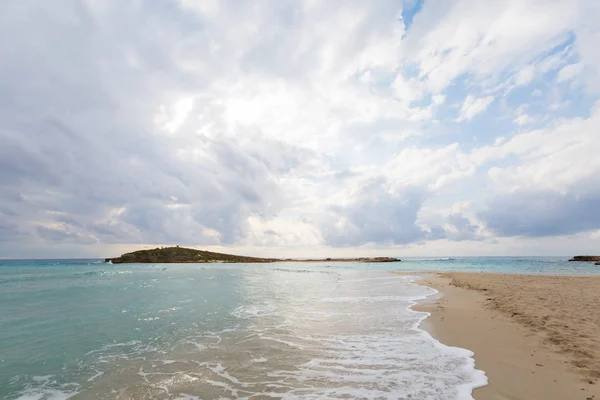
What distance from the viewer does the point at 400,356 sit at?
8.87m

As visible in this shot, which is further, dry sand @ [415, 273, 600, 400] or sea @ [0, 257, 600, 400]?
sea @ [0, 257, 600, 400]

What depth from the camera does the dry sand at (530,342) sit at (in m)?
6.37

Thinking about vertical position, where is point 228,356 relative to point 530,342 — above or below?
below

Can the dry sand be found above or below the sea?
above

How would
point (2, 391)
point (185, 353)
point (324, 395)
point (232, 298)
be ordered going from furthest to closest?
point (232, 298) → point (185, 353) → point (2, 391) → point (324, 395)

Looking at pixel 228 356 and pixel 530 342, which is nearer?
pixel 228 356

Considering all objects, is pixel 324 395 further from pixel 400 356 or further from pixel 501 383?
pixel 501 383

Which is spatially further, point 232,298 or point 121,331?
point 232,298

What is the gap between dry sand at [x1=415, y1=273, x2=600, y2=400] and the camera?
6.37 m

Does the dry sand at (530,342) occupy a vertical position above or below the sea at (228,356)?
above

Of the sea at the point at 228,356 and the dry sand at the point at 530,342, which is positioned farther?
the sea at the point at 228,356

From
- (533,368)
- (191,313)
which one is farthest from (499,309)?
(191,313)

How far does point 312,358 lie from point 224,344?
3.47 metres

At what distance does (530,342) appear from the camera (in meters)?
9.57
